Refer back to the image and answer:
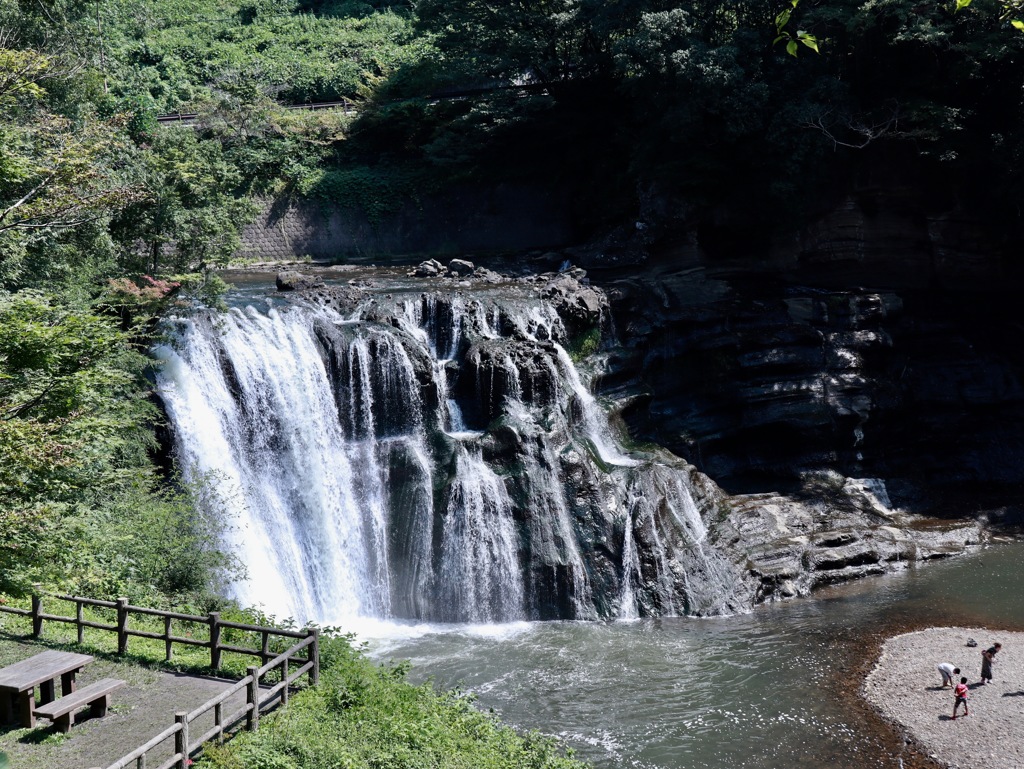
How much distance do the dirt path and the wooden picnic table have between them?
0.73 ft

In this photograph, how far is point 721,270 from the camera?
32.3 meters

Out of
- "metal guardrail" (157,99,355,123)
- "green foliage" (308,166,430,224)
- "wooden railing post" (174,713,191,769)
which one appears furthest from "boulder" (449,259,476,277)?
"wooden railing post" (174,713,191,769)

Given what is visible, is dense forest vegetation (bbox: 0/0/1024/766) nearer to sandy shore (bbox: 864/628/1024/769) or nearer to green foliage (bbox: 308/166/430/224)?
green foliage (bbox: 308/166/430/224)

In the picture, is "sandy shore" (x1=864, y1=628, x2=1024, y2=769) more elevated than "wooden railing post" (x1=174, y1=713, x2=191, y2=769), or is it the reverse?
"wooden railing post" (x1=174, y1=713, x2=191, y2=769)

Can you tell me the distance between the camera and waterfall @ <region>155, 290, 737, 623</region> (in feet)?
73.6

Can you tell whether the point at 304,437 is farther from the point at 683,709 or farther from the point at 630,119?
the point at 630,119

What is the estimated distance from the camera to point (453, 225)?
39344mm

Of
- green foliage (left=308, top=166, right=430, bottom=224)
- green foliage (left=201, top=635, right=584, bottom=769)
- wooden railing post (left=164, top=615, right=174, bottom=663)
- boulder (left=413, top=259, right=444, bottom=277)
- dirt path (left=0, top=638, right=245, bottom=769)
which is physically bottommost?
green foliage (left=201, top=635, right=584, bottom=769)

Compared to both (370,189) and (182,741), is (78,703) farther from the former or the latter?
(370,189)

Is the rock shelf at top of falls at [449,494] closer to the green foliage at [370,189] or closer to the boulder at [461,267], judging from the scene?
the boulder at [461,267]

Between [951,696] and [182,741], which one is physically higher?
[182,741]

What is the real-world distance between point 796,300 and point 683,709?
54.1 feet

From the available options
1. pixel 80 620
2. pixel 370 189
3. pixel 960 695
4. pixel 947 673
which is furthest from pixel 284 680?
pixel 370 189

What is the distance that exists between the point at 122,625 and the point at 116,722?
6.66ft
